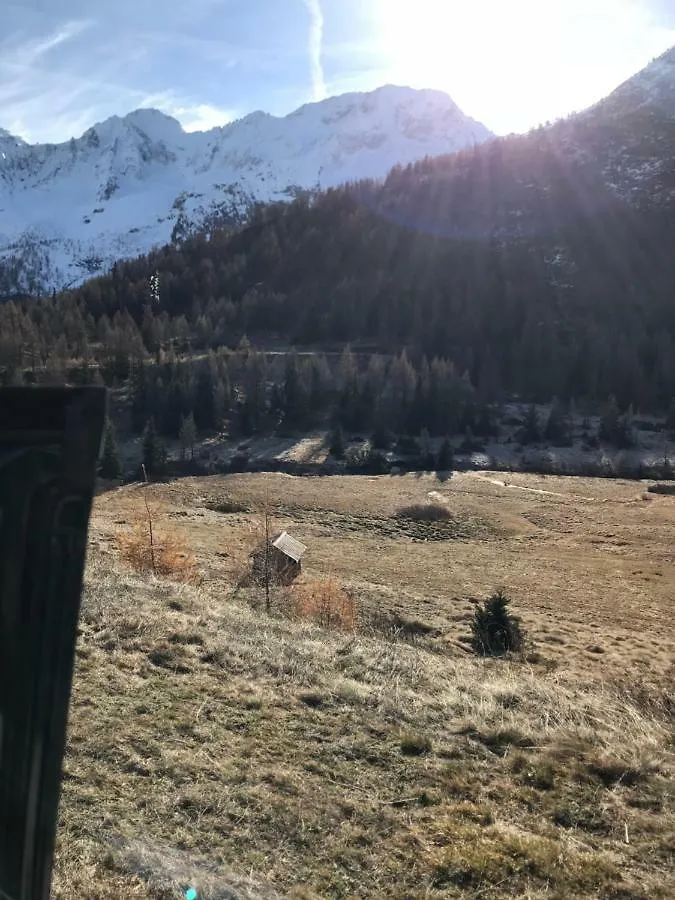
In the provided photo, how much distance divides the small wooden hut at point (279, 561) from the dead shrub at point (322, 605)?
0.82 meters

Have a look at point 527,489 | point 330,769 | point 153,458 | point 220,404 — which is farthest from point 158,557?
point 220,404

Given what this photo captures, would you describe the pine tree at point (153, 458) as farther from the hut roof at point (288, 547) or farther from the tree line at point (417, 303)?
the hut roof at point (288, 547)

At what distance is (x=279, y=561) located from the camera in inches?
1000

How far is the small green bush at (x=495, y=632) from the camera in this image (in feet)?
58.9

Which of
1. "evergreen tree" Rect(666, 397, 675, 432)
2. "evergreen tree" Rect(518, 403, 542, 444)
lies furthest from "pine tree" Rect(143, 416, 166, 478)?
"evergreen tree" Rect(666, 397, 675, 432)

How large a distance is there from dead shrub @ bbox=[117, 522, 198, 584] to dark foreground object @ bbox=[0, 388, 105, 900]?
57.8 feet

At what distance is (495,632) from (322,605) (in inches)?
212

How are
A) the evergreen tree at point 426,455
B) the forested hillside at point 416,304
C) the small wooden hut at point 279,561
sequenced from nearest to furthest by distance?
the small wooden hut at point 279,561
the evergreen tree at point 426,455
the forested hillside at point 416,304

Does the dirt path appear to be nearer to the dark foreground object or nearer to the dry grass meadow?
the dry grass meadow

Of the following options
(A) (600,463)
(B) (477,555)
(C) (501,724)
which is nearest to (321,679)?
(C) (501,724)

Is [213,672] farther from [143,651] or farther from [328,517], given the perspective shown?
[328,517]

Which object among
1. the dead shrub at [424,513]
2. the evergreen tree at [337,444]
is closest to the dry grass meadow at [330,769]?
the dead shrub at [424,513]

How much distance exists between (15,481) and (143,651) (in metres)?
6.96

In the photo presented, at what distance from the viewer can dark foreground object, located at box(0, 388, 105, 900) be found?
211 centimetres
